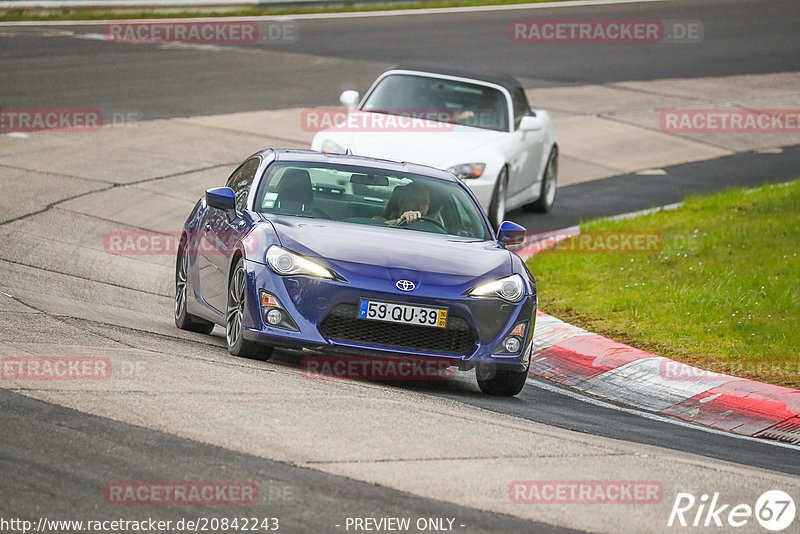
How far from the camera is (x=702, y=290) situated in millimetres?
12500

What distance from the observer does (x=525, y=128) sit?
1619 cm

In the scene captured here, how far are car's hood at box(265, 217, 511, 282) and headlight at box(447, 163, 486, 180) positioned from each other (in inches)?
210

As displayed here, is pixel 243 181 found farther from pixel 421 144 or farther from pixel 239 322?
pixel 421 144

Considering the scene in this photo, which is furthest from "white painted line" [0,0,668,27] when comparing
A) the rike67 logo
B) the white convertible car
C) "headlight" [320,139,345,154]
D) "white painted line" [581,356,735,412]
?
the rike67 logo

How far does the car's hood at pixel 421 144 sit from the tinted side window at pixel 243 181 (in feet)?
12.1

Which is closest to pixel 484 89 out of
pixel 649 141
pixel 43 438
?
pixel 649 141

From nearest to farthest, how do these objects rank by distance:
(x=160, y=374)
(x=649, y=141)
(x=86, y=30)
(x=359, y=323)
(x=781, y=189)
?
(x=160, y=374), (x=359, y=323), (x=781, y=189), (x=649, y=141), (x=86, y=30)

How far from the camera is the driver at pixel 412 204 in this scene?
966 cm

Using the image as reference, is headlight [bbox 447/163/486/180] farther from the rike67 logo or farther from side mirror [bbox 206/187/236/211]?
the rike67 logo

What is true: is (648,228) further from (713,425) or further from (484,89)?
(713,425)

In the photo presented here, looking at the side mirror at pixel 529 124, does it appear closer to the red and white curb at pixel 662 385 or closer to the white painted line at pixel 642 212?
the white painted line at pixel 642 212

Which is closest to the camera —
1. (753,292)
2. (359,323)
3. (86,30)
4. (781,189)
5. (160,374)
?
(160,374)

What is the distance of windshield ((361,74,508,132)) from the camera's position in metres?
16.2

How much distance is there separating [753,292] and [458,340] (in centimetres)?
468
